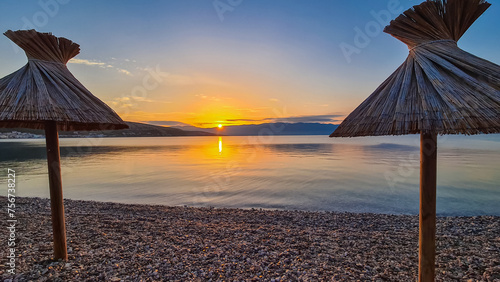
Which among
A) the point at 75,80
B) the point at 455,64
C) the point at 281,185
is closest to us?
the point at 455,64

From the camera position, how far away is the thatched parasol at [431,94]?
2.95m

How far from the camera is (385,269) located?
193 inches

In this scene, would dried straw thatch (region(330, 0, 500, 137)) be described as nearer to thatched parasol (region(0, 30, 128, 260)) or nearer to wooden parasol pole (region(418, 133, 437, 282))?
wooden parasol pole (region(418, 133, 437, 282))

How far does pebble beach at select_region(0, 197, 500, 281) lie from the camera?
4.66 metres

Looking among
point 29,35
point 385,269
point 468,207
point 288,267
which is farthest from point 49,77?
point 468,207

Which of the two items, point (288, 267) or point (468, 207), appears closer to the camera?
point (288, 267)

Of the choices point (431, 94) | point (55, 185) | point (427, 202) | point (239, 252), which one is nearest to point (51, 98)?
point (55, 185)

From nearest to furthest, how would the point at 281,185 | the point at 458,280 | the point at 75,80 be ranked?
the point at 458,280, the point at 75,80, the point at 281,185

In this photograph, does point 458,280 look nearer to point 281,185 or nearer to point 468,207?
point 468,207

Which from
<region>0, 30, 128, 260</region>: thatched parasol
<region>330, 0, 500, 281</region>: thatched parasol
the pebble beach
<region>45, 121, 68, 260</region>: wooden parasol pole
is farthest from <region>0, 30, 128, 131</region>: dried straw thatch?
<region>330, 0, 500, 281</region>: thatched parasol

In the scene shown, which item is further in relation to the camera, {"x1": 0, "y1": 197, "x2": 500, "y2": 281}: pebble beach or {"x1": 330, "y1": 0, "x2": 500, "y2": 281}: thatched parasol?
{"x1": 0, "y1": 197, "x2": 500, "y2": 281}: pebble beach

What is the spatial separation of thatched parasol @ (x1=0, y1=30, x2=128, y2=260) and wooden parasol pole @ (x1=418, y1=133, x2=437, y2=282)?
16.9 feet

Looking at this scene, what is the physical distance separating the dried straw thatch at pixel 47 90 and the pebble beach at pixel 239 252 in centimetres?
276

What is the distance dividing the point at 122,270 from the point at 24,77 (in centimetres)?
390
